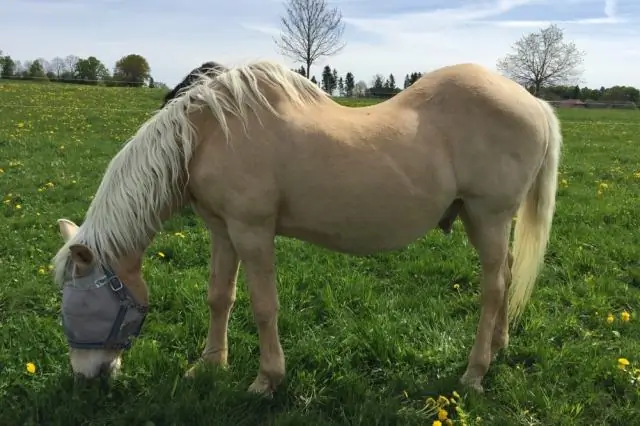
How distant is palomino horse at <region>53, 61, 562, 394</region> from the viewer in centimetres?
297

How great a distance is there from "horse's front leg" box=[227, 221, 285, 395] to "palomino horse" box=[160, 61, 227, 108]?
2.89ft

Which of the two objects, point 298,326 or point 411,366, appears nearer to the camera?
point 411,366

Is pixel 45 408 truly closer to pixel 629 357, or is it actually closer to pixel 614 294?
pixel 629 357

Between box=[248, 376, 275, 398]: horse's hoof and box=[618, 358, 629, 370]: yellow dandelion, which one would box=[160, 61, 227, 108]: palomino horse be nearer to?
box=[248, 376, 275, 398]: horse's hoof

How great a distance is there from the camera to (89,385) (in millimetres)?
3082

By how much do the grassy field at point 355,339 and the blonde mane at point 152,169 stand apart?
82cm

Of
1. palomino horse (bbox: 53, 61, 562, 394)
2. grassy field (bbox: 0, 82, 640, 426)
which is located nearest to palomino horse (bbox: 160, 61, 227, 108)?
palomino horse (bbox: 53, 61, 562, 394)

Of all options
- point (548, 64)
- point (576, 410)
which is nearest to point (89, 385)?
point (576, 410)

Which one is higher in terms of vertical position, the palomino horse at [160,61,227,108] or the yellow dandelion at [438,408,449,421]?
the palomino horse at [160,61,227,108]

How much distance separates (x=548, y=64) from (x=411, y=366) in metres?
55.8

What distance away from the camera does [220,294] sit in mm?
3516

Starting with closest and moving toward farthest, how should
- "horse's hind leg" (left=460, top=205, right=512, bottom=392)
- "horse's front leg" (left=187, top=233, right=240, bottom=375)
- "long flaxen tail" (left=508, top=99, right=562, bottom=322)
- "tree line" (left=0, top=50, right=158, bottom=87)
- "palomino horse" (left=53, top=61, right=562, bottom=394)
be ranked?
"palomino horse" (left=53, top=61, right=562, bottom=394)
"horse's hind leg" (left=460, top=205, right=512, bottom=392)
"horse's front leg" (left=187, top=233, right=240, bottom=375)
"long flaxen tail" (left=508, top=99, right=562, bottom=322)
"tree line" (left=0, top=50, right=158, bottom=87)

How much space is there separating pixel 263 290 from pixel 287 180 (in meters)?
0.65

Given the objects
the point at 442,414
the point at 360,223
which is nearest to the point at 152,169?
the point at 360,223
